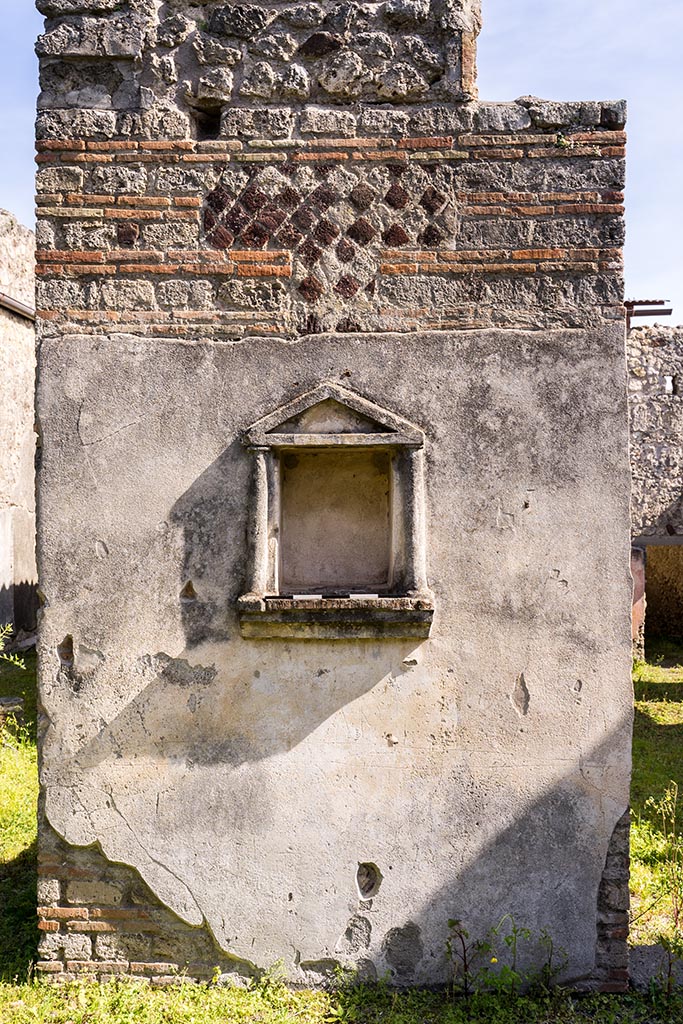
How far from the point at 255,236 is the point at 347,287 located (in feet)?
1.47

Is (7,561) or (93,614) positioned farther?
(7,561)

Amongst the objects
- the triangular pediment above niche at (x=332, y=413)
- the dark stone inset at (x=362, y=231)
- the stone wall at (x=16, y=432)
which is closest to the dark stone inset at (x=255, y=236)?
→ the dark stone inset at (x=362, y=231)

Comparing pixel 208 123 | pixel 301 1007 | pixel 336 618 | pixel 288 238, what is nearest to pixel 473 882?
pixel 301 1007

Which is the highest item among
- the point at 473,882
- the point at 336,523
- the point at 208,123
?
the point at 208,123

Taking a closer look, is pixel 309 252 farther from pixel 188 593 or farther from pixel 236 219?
pixel 188 593

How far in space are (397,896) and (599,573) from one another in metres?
1.58

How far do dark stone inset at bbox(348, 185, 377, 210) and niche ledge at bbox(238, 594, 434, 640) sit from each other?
165cm

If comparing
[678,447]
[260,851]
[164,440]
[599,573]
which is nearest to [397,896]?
[260,851]

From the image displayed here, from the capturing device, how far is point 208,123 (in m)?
3.89

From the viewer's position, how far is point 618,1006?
3617mm

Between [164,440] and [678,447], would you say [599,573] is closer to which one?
[164,440]

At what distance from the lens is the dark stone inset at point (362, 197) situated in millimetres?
3795

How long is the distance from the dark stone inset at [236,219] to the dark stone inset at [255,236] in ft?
0.09

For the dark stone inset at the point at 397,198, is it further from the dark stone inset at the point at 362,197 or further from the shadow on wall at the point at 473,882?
the shadow on wall at the point at 473,882
